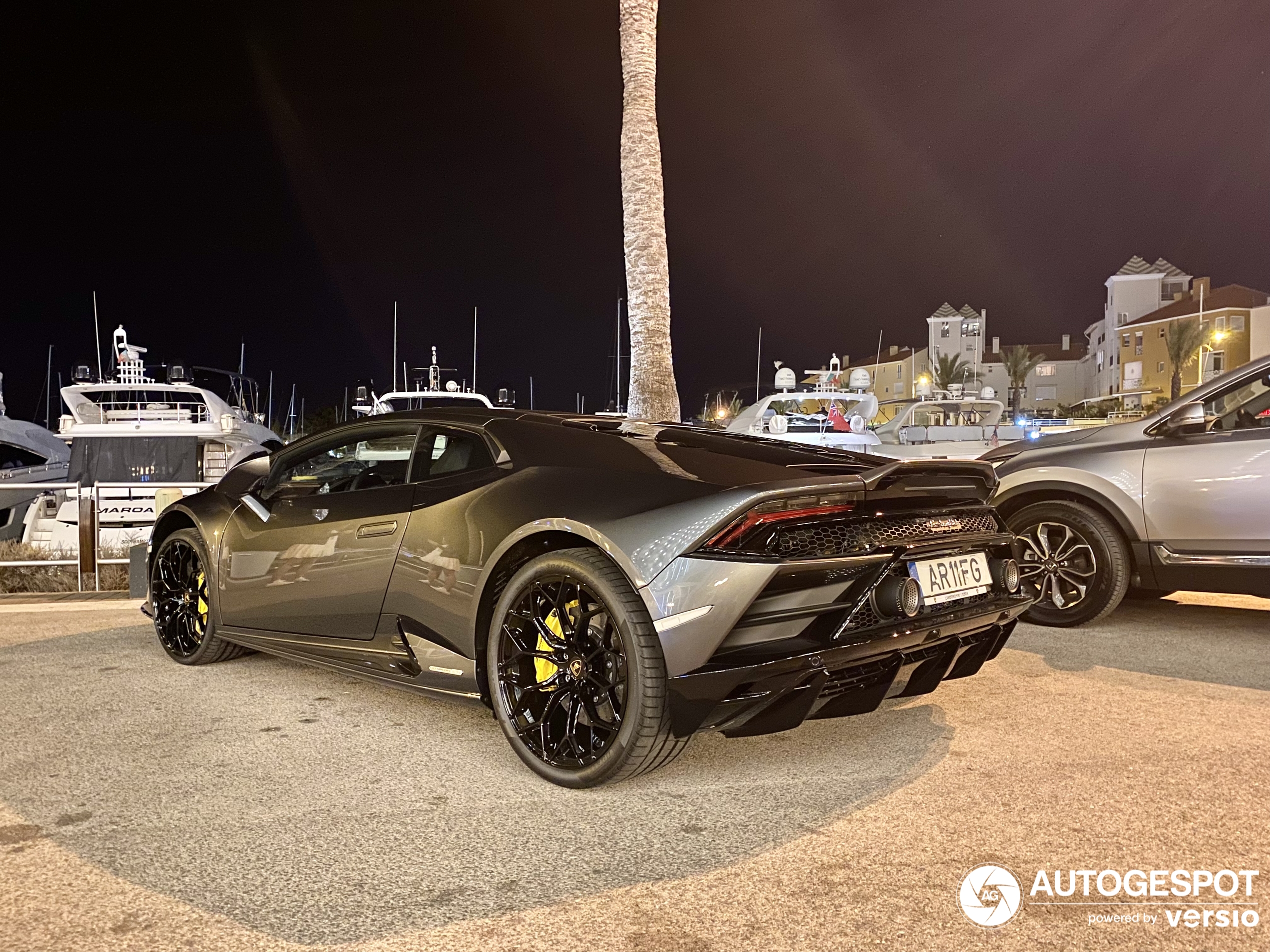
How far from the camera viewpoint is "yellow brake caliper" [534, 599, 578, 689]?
3.00 metres

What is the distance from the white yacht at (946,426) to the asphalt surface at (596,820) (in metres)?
8.81

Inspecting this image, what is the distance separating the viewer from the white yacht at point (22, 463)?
12461 mm

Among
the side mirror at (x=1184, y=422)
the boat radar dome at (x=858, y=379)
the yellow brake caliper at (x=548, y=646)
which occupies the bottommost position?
the yellow brake caliper at (x=548, y=646)

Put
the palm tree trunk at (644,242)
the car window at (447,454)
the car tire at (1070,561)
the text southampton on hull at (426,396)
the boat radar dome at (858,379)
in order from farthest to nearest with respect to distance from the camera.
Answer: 1. the boat radar dome at (858,379)
2. the text southampton on hull at (426,396)
3. the palm tree trunk at (644,242)
4. the car tire at (1070,561)
5. the car window at (447,454)

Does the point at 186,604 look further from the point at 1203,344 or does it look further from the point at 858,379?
the point at 1203,344

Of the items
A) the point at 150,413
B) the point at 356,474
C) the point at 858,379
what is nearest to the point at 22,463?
the point at 150,413

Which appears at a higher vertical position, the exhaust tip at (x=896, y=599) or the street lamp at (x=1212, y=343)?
the street lamp at (x=1212, y=343)

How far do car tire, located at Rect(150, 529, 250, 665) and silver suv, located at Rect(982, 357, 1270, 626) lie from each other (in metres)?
4.00

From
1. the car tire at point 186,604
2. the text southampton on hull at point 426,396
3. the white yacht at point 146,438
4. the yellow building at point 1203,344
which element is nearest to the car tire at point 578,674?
Result: the car tire at point 186,604

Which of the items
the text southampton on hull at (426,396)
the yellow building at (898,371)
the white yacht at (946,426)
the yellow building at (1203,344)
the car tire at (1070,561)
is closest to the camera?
the car tire at (1070,561)

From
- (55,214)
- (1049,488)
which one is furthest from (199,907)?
(55,214)

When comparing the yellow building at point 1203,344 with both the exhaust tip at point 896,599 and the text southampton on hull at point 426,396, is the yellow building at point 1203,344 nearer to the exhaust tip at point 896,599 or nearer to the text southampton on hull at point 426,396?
the text southampton on hull at point 426,396

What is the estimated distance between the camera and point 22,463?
15.2 meters

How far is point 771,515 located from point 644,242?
7260mm
